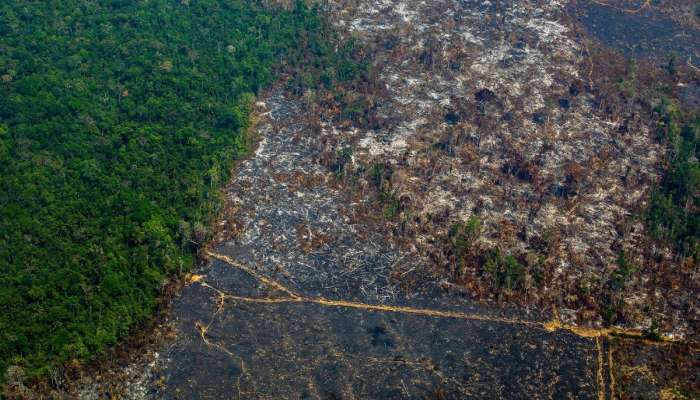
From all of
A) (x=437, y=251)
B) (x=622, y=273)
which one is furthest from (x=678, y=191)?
(x=437, y=251)

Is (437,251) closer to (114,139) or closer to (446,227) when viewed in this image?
(446,227)

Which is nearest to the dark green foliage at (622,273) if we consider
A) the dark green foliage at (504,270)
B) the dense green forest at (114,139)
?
the dark green foliage at (504,270)

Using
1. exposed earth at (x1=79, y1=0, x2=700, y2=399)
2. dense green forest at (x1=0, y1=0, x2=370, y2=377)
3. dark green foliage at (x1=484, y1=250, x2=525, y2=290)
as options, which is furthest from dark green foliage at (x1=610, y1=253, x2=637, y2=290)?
Result: dense green forest at (x1=0, y1=0, x2=370, y2=377)

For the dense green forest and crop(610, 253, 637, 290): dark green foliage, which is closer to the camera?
the dense green forest

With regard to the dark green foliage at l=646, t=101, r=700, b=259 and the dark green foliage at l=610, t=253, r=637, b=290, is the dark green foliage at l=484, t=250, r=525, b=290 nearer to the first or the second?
the dark green foliage at l=610, t=253, r=637, b=290

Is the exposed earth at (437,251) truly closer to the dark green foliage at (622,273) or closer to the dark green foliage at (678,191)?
the dark green foliage at (622,273)

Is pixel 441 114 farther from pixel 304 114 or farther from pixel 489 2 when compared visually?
pixel 489 2

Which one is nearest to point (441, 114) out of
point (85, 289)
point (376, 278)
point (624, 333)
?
point (376, 278)
